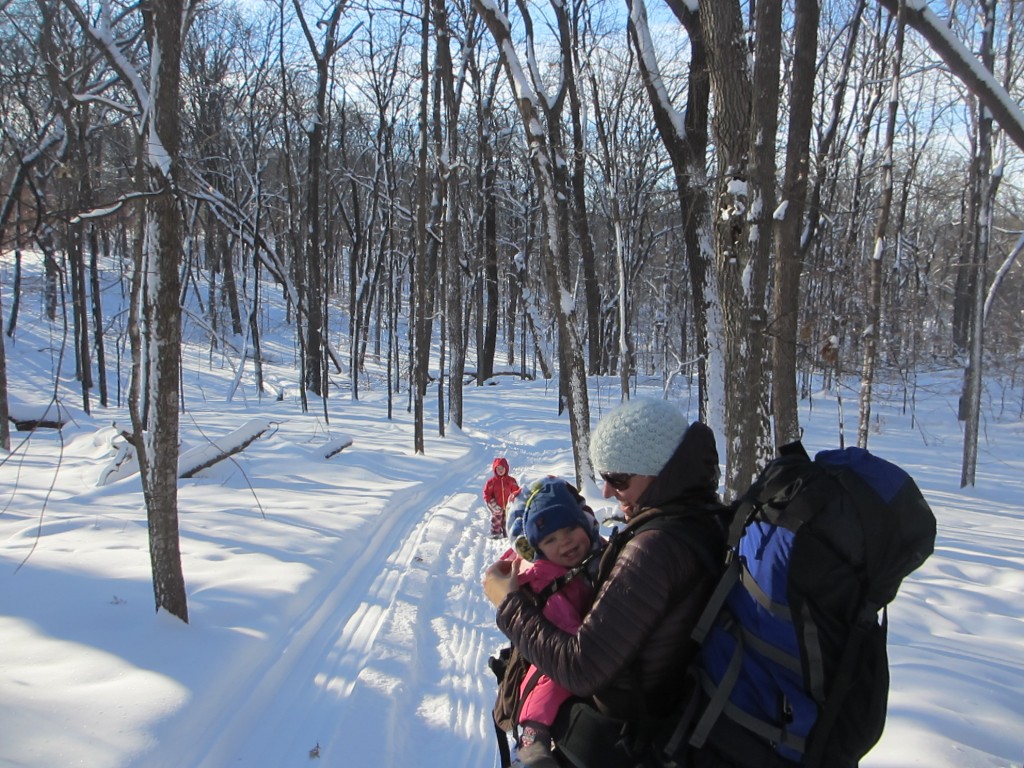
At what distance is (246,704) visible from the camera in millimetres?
4254

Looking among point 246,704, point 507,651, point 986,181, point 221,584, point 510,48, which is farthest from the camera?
point 986,181

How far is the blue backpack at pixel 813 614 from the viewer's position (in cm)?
164

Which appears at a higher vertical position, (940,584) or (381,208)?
(381,208)

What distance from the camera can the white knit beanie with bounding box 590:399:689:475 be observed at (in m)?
2.08

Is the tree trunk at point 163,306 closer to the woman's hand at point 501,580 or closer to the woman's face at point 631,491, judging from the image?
the woman's hand at point 501,580

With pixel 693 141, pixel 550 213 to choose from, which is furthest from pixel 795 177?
pixel 550 213

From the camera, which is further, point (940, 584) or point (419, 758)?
point (940, 584)

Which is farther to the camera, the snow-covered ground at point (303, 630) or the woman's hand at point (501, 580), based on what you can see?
the snow-covered ground at point (303, 630)

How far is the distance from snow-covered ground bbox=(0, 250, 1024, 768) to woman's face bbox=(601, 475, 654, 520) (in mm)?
2274

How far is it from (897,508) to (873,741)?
613mm

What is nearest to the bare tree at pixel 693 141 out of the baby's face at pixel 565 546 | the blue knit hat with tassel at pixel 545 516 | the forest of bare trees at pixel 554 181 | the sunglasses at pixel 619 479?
the forest of bare trees at pixel 554 181

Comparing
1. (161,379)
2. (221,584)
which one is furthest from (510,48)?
(221,584)

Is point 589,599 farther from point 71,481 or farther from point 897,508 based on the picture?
point 71,481

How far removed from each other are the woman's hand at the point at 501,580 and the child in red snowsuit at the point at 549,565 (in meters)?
0.03
